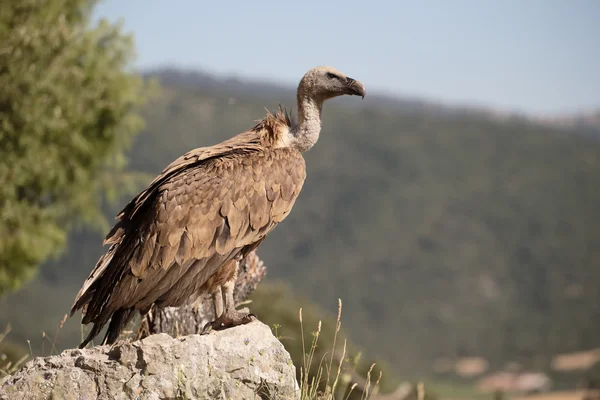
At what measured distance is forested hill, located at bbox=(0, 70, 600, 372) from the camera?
88500 millimetres

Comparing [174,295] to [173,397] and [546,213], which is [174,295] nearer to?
[173,397]

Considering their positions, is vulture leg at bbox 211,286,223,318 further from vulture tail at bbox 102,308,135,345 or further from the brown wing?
vulture tail at bbox 102,308,135,345

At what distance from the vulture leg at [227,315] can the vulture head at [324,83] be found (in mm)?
1902

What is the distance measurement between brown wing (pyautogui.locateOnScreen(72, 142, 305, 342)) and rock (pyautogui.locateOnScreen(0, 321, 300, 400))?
799mm

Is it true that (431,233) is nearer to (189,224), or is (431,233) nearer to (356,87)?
(356,87)

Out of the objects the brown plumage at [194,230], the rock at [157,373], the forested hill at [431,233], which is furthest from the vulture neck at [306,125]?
the forested hill at [431,233]

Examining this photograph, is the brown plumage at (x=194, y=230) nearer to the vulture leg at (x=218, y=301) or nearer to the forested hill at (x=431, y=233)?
the vulture leg at (x=218, y=301)

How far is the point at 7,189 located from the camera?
628 inches

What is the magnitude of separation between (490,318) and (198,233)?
Result: 90.2 m

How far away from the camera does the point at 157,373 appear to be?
16.3 feet

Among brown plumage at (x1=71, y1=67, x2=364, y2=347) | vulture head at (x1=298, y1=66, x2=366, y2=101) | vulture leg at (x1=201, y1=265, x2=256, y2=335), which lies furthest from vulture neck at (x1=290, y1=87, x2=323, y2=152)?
vulture leg at (x1=201, y1=265, x2=256, y2=335)

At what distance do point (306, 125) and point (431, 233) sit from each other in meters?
93.0

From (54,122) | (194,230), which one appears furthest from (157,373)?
(54,122)

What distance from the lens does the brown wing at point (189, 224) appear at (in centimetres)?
582
